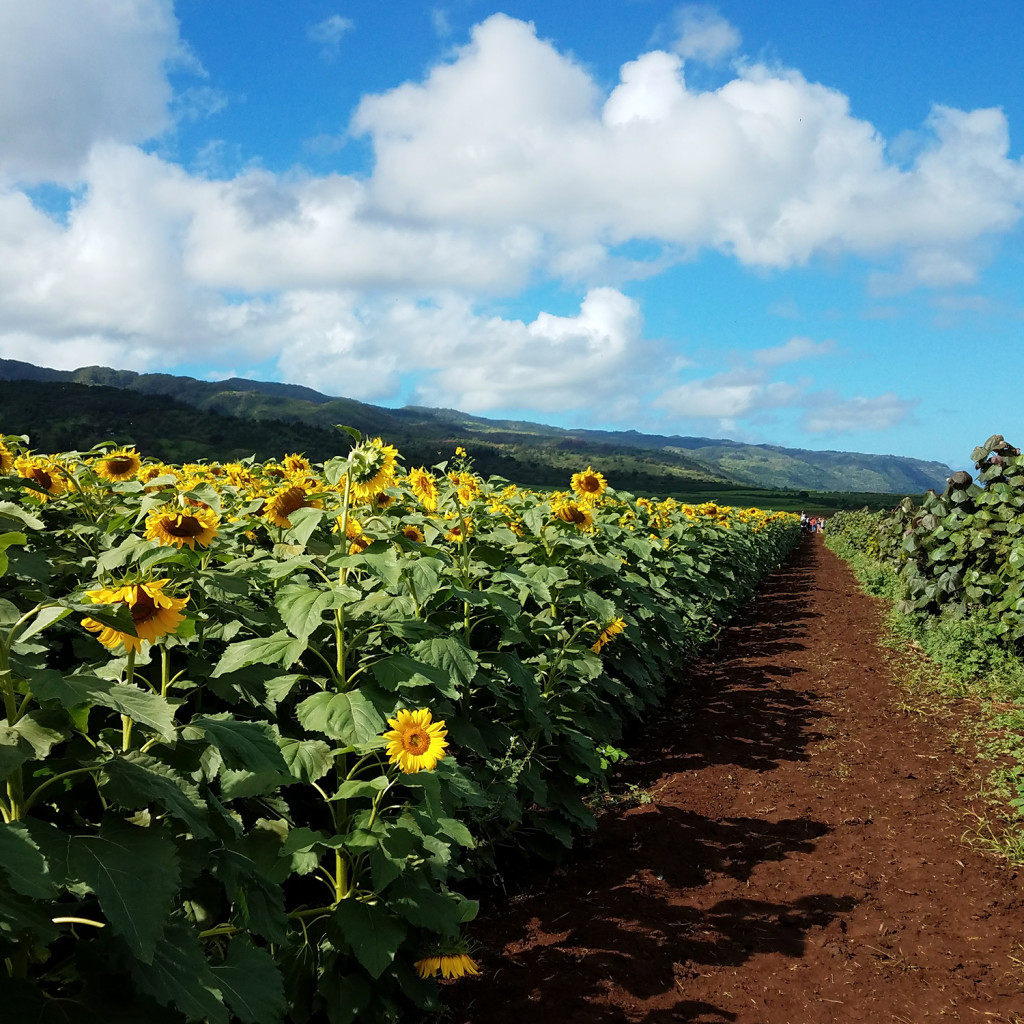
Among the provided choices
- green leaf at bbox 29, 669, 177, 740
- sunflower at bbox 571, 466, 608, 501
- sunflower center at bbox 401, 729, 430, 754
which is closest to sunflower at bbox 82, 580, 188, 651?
green leaf at bbox 29, 669, 177, 740

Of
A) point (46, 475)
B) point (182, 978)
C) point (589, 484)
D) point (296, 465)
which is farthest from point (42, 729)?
point (589, 484)

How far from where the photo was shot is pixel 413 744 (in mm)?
2678

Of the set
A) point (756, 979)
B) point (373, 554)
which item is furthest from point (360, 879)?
point (756, 979)

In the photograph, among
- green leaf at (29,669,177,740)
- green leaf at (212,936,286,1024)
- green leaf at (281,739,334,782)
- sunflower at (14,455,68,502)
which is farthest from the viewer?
sunflower at (14,455,68,502)

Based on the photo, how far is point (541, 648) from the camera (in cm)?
508

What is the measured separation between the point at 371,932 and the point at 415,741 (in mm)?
619

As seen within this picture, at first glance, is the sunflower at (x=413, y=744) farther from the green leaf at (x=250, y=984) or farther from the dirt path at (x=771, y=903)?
the dirt path at (x=771, y=903)

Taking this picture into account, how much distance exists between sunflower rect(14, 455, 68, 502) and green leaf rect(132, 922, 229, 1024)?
321cm

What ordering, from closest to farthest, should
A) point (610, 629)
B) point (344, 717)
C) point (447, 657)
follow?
point (344, 717), point (447, 657), point (610, 629)

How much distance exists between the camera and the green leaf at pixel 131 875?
142 cm

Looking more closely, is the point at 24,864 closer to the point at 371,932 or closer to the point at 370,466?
the point at 371,932

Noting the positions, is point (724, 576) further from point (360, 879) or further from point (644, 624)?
point (360, 879)

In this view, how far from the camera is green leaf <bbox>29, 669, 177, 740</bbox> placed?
1527 mm

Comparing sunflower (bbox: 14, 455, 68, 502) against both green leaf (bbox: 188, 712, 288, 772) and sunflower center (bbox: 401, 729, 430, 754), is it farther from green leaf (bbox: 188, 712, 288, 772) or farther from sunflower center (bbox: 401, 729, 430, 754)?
green leaf (bbox: 188, 712, 288, 772)
